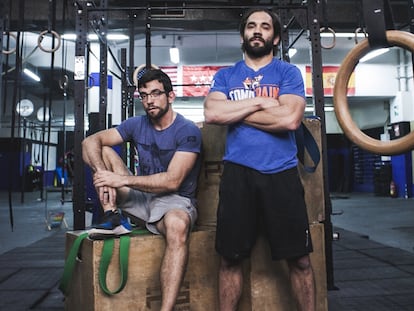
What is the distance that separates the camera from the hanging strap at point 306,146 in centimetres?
170

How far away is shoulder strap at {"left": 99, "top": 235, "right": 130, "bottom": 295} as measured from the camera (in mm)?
1547

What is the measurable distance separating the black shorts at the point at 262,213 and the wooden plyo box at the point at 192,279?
201mm

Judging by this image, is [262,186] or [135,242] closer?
[262,186]

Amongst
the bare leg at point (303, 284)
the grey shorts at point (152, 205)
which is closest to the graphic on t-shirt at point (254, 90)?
the grey shorts at point (152, 205)

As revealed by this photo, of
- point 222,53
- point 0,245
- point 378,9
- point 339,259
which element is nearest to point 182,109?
point 222,53

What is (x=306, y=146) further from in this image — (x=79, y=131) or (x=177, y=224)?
(x=79, y=131)

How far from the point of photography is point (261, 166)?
1.46 meters

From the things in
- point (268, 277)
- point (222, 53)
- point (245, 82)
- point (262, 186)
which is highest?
point (222, 53)

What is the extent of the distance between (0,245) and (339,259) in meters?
3.23

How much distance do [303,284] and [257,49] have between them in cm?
93

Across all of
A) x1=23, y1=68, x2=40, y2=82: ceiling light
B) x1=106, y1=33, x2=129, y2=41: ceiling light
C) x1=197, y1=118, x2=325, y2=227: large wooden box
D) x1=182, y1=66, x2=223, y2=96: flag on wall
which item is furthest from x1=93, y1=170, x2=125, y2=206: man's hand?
x1=23, y1=68, x2=40, y2=82: ceiling light

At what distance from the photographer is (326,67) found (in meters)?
8.16

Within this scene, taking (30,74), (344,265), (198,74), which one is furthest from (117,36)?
(344,265)

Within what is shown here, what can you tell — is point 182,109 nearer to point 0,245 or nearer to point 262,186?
point 0,245
